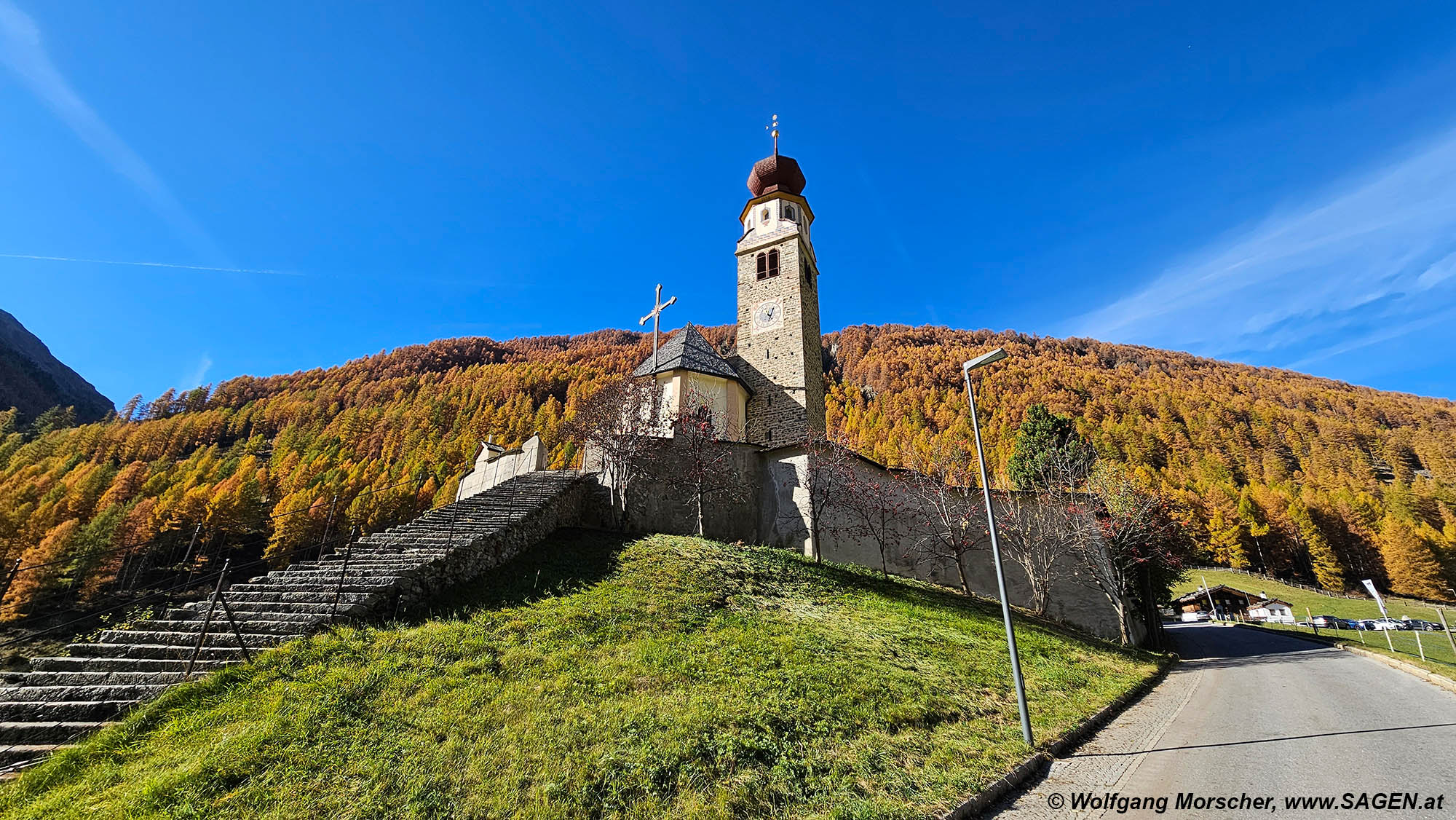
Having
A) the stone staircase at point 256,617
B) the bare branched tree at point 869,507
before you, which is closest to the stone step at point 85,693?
the stone staircase at point 256,617

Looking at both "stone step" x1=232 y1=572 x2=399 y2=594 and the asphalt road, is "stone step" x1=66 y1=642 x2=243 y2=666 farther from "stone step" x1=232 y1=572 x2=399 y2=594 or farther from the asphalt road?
the asphalt road

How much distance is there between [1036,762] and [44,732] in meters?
12.6

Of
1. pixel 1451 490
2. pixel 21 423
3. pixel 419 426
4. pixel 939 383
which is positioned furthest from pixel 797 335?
pixel 21 423

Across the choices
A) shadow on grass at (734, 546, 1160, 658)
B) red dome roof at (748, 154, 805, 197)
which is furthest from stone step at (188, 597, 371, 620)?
red dome roof at (748, 154, 805, 197)

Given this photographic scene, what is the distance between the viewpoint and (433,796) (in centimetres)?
550

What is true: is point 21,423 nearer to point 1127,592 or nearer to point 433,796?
point 433,796

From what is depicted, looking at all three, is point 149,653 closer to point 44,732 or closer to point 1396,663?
point 44,732

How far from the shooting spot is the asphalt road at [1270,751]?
6.49 meters

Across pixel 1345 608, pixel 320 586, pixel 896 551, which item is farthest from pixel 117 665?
pixel 1345 608

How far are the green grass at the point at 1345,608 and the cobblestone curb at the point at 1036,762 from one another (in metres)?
20.8

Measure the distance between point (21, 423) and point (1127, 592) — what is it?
6952 inches

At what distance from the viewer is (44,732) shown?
6344 mm

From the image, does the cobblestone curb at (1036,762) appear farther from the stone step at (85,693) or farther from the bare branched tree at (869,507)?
the bare branched tree at (869,507)

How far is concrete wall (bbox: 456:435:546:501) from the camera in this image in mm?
22406
